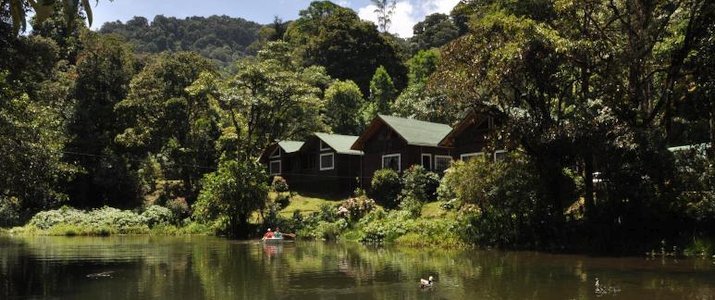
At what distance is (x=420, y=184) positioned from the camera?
35281 millimetres

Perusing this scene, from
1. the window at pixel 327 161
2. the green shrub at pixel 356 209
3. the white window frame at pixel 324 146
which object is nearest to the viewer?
the green shrub at pixel 356 209

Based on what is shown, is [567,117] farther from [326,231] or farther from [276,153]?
[276,153]

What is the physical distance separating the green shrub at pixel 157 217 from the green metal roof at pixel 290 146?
420 inches

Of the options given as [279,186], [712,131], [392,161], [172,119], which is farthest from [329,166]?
[712,131]

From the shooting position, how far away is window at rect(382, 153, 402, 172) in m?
40.7

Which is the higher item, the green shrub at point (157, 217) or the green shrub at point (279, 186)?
the green shrub at point (279, 186)

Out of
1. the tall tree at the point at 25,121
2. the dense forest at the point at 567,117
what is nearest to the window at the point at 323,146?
the dense forest at the point at 567,117

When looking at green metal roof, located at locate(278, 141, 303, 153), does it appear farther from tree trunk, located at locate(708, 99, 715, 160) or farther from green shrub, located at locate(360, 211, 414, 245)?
tree trunk, located at locate(708, 99, 715, 160)

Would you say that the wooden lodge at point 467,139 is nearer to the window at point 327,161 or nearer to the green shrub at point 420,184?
the green shrub at point 420,184

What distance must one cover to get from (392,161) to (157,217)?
53.7 feet

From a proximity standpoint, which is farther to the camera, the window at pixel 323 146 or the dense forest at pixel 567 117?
the window at pixel 323 146

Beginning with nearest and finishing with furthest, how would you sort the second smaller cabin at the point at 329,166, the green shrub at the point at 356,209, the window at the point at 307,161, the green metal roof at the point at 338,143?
the green shrub at the point at 356,209 < the green metal roof at the point at 338,143 < the second smaller cabin at the point at 329,166 < the window at the point at 307,161

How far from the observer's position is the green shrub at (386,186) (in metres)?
38.2

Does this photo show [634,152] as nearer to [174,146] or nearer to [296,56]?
[174,146]
